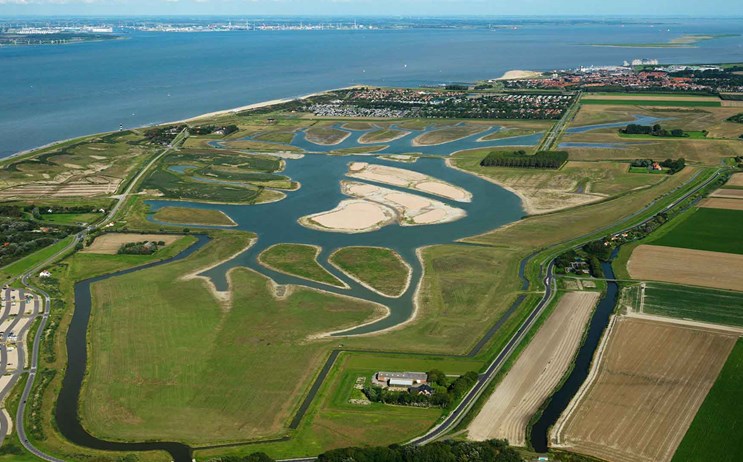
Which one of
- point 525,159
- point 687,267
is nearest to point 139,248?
point 687,267

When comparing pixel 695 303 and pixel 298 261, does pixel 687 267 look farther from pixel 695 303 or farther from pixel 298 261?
pixel 298 261

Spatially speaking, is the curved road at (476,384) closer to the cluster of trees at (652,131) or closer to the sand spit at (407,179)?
the sand spit at (407,179)

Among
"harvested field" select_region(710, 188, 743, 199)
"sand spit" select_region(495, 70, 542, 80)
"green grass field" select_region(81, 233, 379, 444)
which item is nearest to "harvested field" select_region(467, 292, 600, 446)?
"green grass field" select_region(81, 233, 379, 444)

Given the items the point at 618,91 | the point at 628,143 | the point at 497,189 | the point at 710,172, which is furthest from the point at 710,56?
the point at 497,189

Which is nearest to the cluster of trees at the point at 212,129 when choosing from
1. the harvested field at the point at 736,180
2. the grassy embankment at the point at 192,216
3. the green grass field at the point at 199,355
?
the grassy embankment at the point at 192,216

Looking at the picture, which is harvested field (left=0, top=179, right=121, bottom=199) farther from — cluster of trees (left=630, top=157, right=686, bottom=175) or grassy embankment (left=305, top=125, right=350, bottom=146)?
cluster of trees (left=630, top=157, right=686, bottom=175)

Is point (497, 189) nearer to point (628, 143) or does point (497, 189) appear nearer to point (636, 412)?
point (628, 143)
